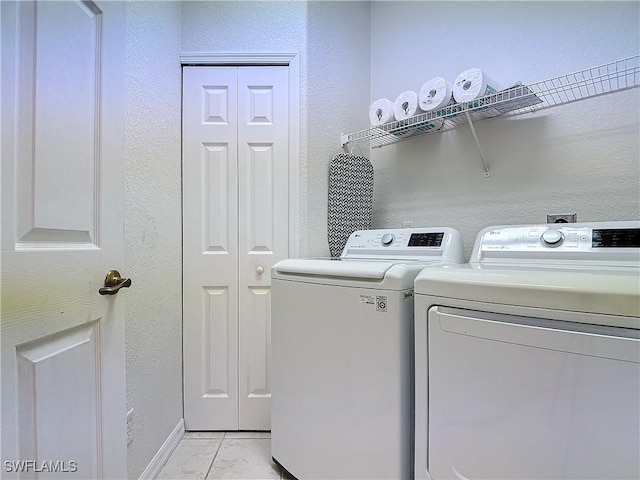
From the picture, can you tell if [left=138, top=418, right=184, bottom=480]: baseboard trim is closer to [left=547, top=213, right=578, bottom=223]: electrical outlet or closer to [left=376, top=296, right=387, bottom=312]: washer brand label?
[left=376, top=296, right=387, bottom=312]: washer brand label

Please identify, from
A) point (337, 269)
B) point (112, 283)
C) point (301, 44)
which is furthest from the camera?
point (301, 44)

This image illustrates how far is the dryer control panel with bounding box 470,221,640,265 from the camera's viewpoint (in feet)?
3.34

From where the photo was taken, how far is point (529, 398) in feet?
2.43

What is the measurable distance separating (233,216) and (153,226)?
425 mm

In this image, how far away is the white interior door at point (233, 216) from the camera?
5.80 ft

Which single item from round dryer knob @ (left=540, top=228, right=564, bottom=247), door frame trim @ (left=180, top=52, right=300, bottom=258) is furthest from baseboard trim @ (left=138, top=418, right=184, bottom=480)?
round dryer knob @ (left=540, top=228, right=564, bottom=247)

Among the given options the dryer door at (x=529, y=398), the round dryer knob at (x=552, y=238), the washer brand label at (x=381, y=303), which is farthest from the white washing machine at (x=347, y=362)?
the round dryer knob at (x=552, y=238)

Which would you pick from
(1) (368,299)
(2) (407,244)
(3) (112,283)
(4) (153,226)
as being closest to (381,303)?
(1) (368,299)

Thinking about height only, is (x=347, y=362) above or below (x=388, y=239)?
below

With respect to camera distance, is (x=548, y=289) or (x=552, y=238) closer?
(x=548, y=289)

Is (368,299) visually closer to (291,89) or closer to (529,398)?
(529,398)

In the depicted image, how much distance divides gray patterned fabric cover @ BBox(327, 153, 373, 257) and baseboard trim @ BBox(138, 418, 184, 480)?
4.09ft

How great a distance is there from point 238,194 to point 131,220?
23.6 inches

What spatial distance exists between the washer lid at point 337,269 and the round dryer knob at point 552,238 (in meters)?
0.57
